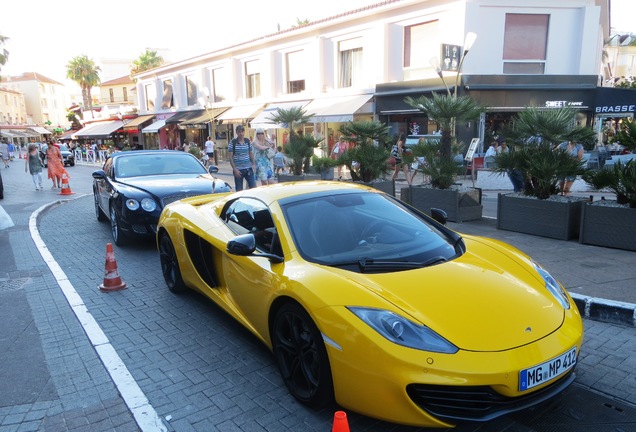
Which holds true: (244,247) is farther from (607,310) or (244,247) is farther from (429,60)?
(429,60)

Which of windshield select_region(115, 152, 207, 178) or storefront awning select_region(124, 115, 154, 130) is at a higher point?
storefront awning select_region(124, 115, 154, 130)

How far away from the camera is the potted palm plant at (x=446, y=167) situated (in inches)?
339

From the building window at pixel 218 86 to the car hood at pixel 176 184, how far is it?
80.2 ft

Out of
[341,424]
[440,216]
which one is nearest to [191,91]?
[440,216]

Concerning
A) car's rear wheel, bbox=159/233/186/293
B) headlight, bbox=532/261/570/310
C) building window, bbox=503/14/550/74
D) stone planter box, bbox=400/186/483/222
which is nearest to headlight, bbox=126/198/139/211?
car's rear wheel, bbox=159/233/186/293

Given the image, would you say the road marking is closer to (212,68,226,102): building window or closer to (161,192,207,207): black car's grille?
(161,192,207,207): black car's grille

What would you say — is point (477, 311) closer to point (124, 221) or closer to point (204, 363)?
point (204, 363)

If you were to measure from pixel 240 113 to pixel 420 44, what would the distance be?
41.8 feet

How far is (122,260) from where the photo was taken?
6.77 metres

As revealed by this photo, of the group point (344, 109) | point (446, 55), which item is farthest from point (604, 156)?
point (344, 109)

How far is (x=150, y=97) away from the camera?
4106 centimetres

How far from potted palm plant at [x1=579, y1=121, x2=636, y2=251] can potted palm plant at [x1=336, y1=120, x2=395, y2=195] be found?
13.9ft

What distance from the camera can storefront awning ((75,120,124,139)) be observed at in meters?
43.8

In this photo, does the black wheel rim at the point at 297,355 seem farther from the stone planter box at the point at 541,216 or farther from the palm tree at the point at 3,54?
the palm tree at the point at 3,54
